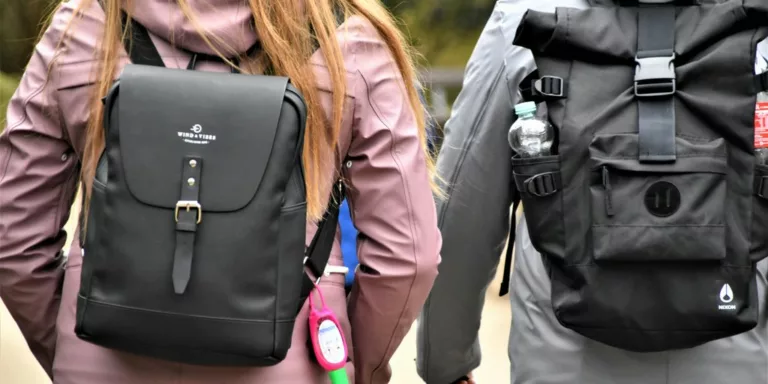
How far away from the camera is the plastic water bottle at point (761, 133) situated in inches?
89.0

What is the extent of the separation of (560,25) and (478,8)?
18.8 feet

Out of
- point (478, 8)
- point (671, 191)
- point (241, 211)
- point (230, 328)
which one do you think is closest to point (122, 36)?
point (241, 211)

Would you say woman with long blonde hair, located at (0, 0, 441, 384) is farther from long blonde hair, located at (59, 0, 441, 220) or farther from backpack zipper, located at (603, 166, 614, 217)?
backpack zipper, located at (603, 166, 614, 217)

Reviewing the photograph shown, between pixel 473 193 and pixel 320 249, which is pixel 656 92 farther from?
pixel 320 249

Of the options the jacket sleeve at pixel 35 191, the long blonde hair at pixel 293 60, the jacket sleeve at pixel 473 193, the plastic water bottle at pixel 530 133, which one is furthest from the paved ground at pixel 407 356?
the long blonde hair at pixel 293 60

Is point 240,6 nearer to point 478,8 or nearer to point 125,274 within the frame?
point 125,274

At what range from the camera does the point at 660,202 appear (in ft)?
7.38

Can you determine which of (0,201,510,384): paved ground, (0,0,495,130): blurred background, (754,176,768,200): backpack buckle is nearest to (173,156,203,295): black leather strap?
(754,176,768,200): backpack buckle

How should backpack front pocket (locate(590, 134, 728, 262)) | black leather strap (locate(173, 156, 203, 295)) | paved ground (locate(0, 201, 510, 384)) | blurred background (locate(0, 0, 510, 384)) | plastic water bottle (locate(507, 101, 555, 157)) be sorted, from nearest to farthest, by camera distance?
1. black leather strap (locate(173, 156, 203, 295))
2. backpack front pocket (locate(590, 134, 728, 262))
3. plastic water bottle (locate(507, 101, 555, 157))
4. paved ground (locate(0, 201, 510, 384))
5. blurred background (locate(0, 0, 510, 384))

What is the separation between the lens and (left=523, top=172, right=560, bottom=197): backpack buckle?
231 centimetres

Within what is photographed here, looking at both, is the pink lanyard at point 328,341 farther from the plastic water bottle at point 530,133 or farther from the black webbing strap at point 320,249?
the plastic water bottle at point 530,133

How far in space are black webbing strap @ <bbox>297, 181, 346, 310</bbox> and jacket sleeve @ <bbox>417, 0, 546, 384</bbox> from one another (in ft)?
1.76

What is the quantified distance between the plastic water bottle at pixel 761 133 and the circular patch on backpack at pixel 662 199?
0.62 feet

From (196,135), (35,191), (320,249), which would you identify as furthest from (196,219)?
(35,191)
